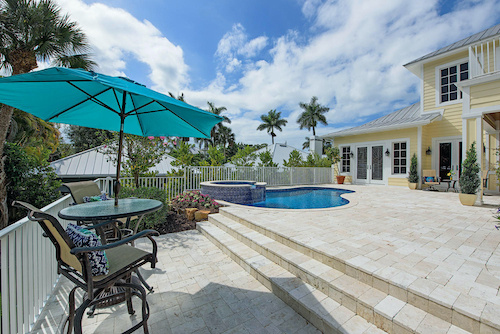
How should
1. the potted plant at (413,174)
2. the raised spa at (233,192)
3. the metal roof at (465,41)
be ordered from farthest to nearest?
the potted plant at (413,174) → the metal roof at (465,41) → the raised spa at (233,192)

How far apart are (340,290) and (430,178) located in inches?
402

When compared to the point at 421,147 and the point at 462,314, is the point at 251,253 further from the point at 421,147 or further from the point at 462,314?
the point at 421,147

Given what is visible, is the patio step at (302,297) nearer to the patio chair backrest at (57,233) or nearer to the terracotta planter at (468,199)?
the patio chair backrest at (57,233)

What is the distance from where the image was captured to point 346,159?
42.6 ft

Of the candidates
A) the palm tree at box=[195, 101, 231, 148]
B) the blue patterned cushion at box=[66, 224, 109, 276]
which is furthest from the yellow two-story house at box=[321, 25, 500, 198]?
the palm tree at box=[195, 101, 231, 148]

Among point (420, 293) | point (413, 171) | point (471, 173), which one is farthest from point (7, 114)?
point (413, 171)

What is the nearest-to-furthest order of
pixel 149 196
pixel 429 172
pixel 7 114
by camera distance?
pixel 149 196
pixel 7 114
pixel 429 172

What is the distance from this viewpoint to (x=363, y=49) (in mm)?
9016

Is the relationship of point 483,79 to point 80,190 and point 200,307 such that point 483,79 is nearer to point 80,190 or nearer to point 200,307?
point 200,307

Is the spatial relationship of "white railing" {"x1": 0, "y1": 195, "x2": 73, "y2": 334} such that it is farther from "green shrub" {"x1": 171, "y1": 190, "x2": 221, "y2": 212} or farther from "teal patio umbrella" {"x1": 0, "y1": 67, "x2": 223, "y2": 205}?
"green shrub" {"x1": 171, "y1": 190, "x2": 221, "y2": 212}

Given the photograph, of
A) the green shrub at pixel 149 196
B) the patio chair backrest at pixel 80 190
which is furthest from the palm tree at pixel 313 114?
the patio chair backrest at pixel 80 190

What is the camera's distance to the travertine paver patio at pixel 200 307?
197cm

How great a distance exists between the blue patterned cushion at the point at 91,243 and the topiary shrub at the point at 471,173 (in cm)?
833

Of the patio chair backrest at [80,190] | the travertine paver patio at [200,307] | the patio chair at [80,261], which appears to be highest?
the patio chair backrest at [80,190]
